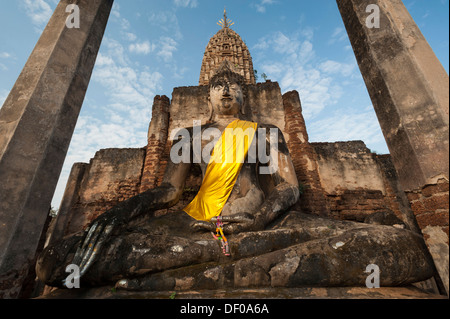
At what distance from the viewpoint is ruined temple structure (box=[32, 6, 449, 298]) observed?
15.6ft

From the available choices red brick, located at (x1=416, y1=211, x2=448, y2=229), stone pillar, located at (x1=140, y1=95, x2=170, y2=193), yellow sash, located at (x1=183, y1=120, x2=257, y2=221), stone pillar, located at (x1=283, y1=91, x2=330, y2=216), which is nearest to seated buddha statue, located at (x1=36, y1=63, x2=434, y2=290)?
red brick, located at (x1=416, y1=211, x2=448, y2=229)

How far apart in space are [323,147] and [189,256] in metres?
4.34

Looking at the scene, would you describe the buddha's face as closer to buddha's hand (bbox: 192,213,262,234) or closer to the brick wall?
buddha's hand (bbox: 192,213,262,234)

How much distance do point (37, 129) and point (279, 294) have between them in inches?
109

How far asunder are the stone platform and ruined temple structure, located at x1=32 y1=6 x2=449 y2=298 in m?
2.60

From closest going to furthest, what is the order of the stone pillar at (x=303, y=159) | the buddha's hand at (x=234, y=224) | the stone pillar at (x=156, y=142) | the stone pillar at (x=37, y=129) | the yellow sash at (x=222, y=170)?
1. the stone pillar at (x=37, y=129)
2. the buddha's hand at (x=234, y=224)
3. the yellow sash at (x=222, y=170)
4. the stone pillar at (x=303, y=159)
5. the stone pillar at (x=156, y=142)

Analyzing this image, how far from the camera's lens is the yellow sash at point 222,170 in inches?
130

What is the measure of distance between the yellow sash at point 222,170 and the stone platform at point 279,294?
50.1 inches

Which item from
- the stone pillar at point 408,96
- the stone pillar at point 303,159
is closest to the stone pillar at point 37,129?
the stone pillar at point 408,96

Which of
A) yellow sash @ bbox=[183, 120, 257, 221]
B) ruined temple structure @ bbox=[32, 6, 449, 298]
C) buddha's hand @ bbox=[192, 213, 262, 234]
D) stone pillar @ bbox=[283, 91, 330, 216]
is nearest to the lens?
buddha's hand @ bbox=[192, 213, 262, 234]

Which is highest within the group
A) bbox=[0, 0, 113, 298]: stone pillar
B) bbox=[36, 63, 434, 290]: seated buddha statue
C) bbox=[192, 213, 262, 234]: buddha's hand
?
bbox=[0, 0, 113, 298]: stone pillar

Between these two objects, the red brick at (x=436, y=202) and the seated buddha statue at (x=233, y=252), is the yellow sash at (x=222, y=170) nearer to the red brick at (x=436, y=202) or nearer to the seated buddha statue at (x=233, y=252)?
the seated buddha statue at (x=233, y=252)
